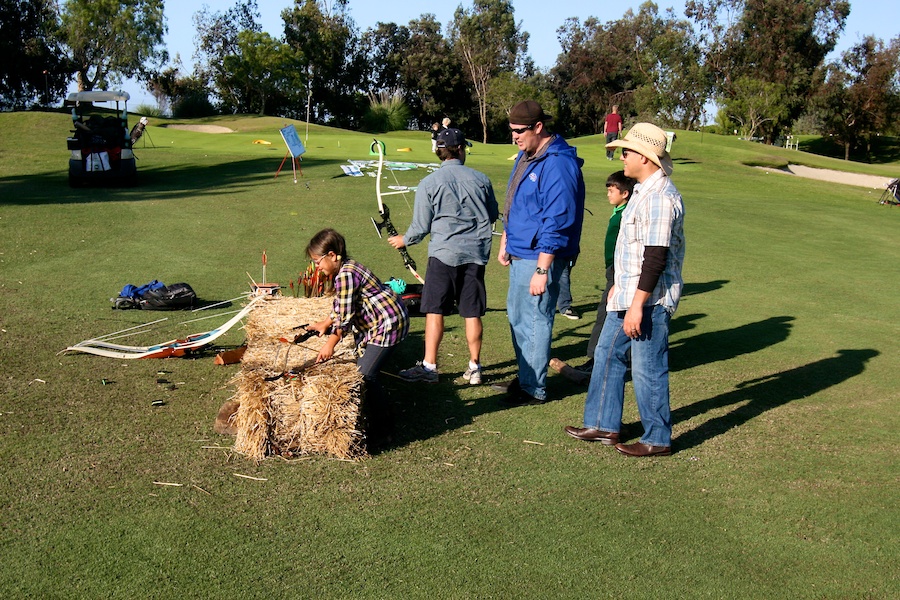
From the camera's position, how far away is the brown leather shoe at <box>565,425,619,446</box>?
5.83 metres

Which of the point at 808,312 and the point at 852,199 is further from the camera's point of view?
the point at 852,199

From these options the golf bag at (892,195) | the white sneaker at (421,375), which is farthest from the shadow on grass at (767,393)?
the golf bag at (892,195)

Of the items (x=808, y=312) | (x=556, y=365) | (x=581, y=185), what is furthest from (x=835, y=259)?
(x=581, y=185)

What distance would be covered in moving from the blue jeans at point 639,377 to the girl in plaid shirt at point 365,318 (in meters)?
1.43

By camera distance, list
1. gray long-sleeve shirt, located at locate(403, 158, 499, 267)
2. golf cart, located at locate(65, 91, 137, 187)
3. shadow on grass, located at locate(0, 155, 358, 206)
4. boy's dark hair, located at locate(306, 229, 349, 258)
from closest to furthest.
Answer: boy's dark hair, located at locate(306, 229, 349, 258)
gray long-sleeve shirt, located at locate(403, 158, 499, 267)
shadow on grass, located at locate(0, 155, 358, 206)
golf cart, located at locate(65, 91, 137, 187)

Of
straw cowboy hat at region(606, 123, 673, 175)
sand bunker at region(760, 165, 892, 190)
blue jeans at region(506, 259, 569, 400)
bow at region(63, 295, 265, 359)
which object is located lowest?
bow at region(63, 295, 265, 359)

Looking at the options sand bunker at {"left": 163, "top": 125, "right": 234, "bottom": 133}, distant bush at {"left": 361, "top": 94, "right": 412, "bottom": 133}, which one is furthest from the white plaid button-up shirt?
distant bush at {"left": 361, "top": 94, "right": 412, "bottom": 133}

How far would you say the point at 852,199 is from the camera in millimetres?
25172

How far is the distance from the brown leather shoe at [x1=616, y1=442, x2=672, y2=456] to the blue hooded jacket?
152cm

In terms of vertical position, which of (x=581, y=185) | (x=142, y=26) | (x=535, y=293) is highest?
(x=142, y=26)

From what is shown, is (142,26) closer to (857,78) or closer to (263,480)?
(857,78)

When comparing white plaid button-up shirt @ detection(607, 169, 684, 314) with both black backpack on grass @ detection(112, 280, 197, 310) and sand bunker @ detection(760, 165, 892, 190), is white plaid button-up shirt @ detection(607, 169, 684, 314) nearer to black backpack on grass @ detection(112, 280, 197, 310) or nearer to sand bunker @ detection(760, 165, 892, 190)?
black backpack on grass @ detection(112, 280, 197, 310)

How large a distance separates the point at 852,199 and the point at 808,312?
16.9m

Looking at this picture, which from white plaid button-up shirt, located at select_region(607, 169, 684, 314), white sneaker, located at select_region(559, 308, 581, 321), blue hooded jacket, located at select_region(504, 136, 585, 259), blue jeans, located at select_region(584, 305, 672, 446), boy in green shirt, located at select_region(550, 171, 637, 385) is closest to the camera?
white plaid button-up shirt, located at select_region(607, 169, 684, 314)
